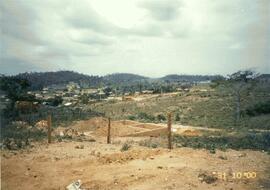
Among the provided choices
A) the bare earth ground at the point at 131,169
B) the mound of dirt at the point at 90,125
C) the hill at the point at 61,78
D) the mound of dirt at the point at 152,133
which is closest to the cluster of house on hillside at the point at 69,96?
the mound of dirt at the point at 90,125

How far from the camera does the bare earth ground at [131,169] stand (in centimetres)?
1020

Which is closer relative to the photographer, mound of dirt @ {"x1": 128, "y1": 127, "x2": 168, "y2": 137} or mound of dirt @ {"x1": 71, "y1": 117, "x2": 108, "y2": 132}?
mound of dirt @ {"x1": 128, "y1": 127, "x2": 168, "y2": 137}

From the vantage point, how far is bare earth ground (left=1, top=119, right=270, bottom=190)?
10195 millimetres

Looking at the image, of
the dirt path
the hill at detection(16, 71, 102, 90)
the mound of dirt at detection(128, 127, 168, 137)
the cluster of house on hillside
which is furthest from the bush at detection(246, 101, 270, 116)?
the hill at detection(16, 71, 102, 90)

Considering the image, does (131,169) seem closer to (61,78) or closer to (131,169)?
(131,169)

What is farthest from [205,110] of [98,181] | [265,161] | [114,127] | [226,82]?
[98,181]

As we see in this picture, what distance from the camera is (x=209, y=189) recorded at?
9.67 meters

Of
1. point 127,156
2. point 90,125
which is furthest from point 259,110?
point 127,156

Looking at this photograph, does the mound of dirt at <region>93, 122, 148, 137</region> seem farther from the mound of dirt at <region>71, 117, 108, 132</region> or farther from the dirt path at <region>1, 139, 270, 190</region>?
the dirt path at <region>1, 139, 270, 190</region>

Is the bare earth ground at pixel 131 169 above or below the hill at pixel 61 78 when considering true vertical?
below

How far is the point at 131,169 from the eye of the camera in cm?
1141

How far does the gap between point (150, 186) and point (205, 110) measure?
36232 mm

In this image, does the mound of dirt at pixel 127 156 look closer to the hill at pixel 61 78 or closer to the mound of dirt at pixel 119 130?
the mound of dirt at pixel 119 130

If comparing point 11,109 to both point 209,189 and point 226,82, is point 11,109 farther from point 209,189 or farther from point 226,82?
point 209,189
